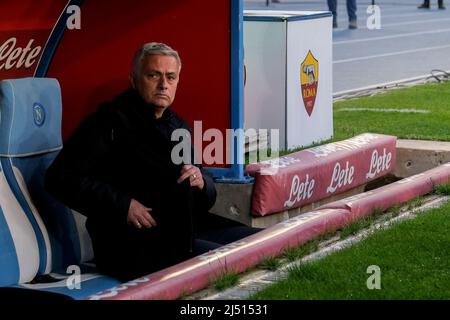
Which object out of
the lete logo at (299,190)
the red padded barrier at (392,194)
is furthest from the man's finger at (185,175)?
the lete logo at (299,190)

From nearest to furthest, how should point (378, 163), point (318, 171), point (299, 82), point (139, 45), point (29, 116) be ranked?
point (29, 116) < point (139, 45) < point (318, 171) < point (378, 163) < point (299, 82)

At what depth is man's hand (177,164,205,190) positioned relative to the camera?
5.88 m

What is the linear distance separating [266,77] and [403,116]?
2.75m

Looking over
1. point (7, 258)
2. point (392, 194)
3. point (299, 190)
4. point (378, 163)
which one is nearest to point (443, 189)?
point (392, 194)

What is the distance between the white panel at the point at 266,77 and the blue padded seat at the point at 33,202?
13.0 ft

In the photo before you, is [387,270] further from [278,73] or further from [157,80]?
[278,73]

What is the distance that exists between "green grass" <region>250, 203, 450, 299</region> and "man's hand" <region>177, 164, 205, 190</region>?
0.60 meters

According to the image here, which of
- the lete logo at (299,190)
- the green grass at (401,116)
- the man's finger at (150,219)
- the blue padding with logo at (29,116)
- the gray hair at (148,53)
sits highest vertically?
the gray hair at (148,53)

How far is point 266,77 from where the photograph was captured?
10281 millimetres

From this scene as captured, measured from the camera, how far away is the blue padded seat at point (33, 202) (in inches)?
235

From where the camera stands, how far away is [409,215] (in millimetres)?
7508

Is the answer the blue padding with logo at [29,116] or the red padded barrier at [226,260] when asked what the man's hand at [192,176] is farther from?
the blue padding with logo at [29,116]

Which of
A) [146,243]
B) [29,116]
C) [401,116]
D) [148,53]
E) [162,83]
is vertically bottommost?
[401,116]

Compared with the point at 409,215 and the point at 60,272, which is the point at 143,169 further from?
the point at 409,215
